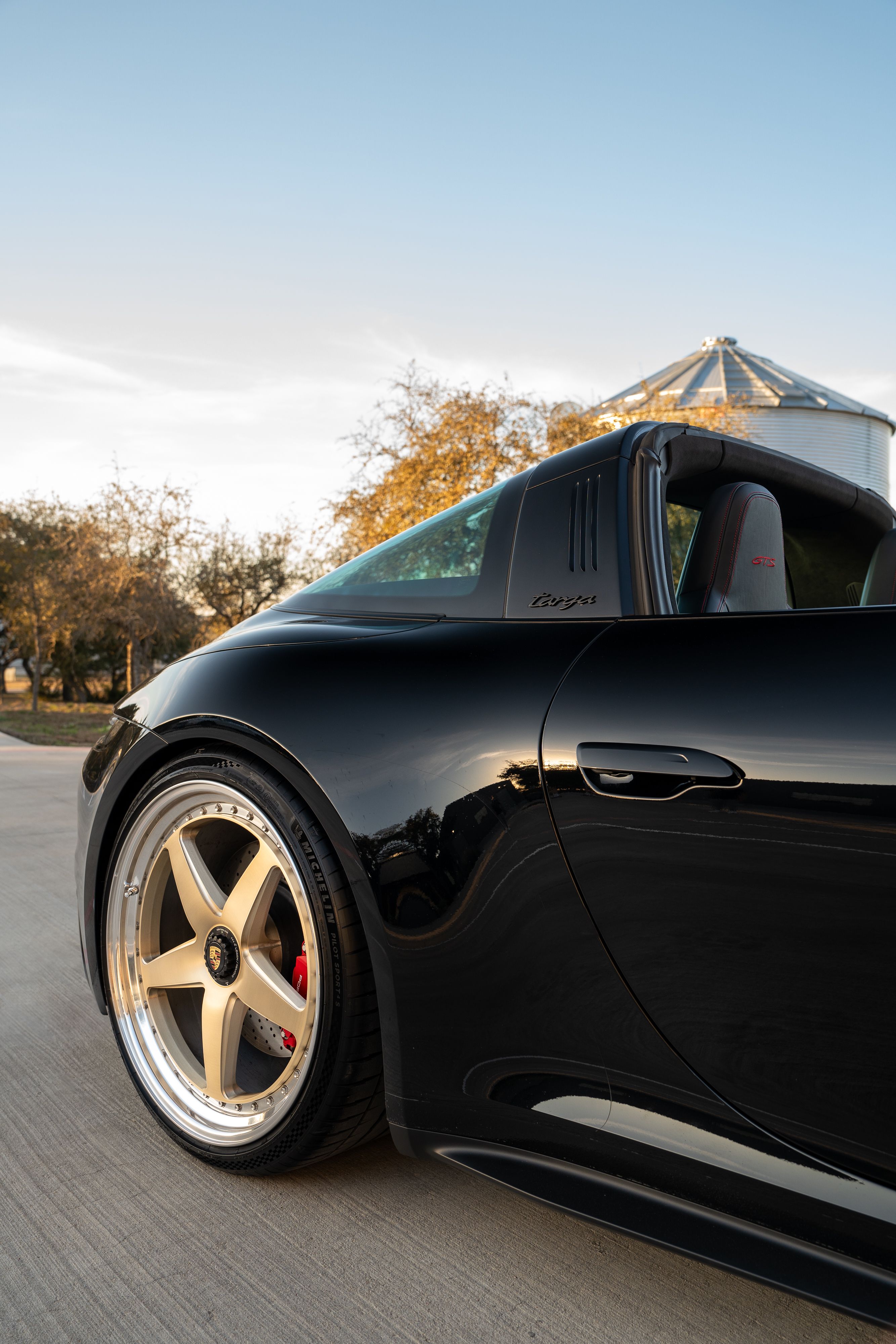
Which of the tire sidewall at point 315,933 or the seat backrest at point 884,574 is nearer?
the tire sidewall at point 315,933

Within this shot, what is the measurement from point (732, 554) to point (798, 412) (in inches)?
1223

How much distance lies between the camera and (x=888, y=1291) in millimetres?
1074

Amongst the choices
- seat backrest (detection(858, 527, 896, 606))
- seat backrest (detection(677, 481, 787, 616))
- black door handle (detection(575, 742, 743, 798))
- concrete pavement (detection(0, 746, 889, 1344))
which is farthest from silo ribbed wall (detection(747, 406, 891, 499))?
black door handle (detection(575, 742, 743, 798))

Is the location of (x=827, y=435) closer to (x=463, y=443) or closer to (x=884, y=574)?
(x=463, y=443)

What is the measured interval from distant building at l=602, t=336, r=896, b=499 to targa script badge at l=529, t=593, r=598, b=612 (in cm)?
2789

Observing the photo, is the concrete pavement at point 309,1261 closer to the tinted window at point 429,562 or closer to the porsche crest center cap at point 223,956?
the porsche crest center cap at point 223,956

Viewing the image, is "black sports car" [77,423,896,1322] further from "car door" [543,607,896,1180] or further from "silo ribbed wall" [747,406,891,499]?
"silo ribbed wall" [747,406,891,499]

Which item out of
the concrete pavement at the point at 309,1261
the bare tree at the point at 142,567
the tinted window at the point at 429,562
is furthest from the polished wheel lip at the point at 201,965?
the bare tree at the point at 142,567

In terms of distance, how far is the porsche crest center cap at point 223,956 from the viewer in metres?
1.79

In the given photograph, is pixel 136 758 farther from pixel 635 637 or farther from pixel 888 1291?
pixel 888 1291

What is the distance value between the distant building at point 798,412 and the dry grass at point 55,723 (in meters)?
17.4

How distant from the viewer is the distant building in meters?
29.7

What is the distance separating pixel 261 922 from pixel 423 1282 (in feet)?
2.12

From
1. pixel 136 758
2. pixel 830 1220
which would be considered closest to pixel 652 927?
pixel 830 1220
